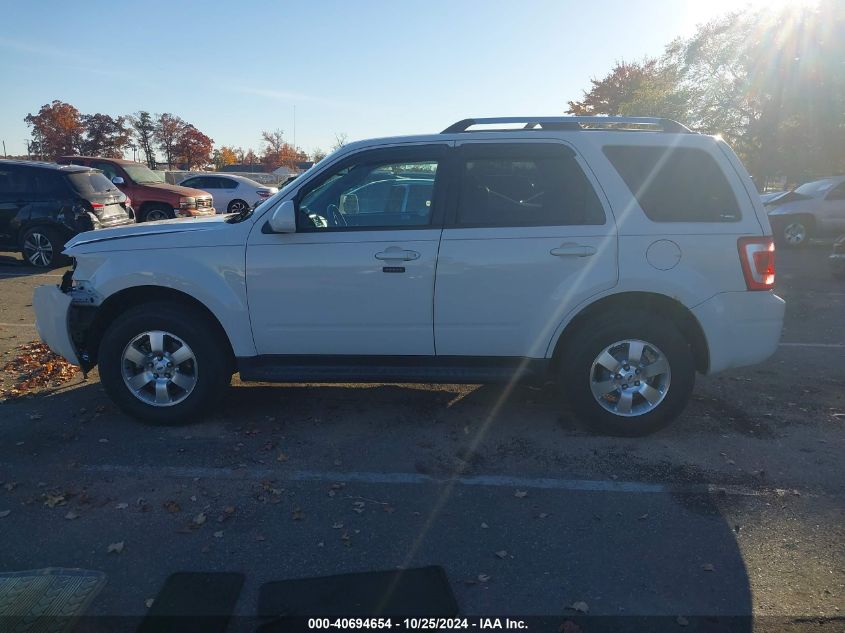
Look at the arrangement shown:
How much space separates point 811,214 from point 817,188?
0.75 metres

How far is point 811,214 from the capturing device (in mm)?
15383

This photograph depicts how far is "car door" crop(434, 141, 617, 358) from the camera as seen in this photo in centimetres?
453

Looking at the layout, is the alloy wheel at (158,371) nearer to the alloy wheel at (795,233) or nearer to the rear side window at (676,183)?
the rear side window at (676,183)

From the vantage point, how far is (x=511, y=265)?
4535 mm

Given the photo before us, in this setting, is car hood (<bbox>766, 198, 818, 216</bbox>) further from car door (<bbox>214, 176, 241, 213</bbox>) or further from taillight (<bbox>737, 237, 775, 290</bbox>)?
car door (<bbox>214, 176, 241, 213</bbox>)

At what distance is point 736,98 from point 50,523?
27.7 m

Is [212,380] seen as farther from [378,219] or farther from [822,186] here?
[822,186]

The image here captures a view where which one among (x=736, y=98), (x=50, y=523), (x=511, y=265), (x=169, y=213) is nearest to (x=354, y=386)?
(x=511, y=265)

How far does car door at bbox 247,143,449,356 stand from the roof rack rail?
342mm

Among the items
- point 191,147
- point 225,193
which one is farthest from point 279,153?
point 225,193

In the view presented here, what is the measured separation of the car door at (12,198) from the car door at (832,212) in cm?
1649

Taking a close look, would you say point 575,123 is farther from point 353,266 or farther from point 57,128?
point 57,128

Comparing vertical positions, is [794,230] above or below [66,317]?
below

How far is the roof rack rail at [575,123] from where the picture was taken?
474cm
